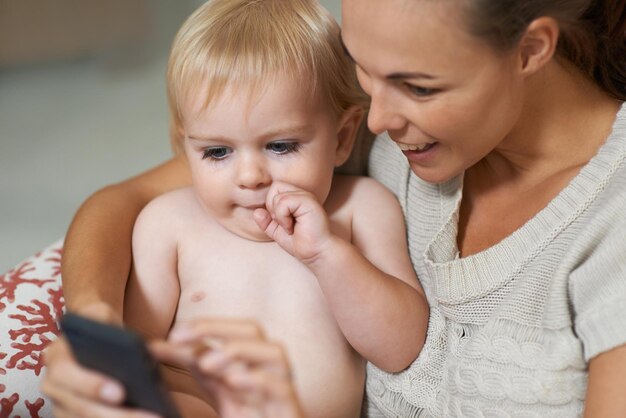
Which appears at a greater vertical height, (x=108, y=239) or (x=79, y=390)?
(x=79, y=390)

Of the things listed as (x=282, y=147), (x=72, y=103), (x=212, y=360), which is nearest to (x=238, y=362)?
(x=212, y=360)

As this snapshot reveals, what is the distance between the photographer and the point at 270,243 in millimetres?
1511

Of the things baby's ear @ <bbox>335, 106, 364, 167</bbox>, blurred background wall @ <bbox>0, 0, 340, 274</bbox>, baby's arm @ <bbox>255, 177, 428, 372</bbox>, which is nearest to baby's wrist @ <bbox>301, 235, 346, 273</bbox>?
baby's arm @ <bbox>255, 177, 428, 372</bbox>

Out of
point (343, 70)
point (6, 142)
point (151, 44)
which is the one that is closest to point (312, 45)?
point (343, 70)

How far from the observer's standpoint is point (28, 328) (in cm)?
155

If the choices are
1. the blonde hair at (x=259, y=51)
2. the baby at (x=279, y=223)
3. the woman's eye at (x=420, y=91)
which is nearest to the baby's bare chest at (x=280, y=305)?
the baby at (x=279, y=223)

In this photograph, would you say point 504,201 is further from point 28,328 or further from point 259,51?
point 28,328

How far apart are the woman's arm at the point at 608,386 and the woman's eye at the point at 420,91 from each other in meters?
0.40

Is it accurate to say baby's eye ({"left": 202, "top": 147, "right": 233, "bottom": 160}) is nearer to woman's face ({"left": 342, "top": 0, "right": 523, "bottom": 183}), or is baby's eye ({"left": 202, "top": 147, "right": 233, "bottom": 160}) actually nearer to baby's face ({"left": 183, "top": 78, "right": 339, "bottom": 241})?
baby's face ({"left": 183, "top": 78, "right": 339, "bottom": 241})

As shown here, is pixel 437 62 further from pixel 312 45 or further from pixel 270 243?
pixel 270 243

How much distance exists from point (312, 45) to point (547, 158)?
0.40m

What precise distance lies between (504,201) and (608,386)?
1.28 feet

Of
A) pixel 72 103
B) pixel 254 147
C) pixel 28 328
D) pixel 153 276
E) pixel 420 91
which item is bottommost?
pixel 72 103

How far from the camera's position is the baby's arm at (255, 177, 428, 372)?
4.44 feet
